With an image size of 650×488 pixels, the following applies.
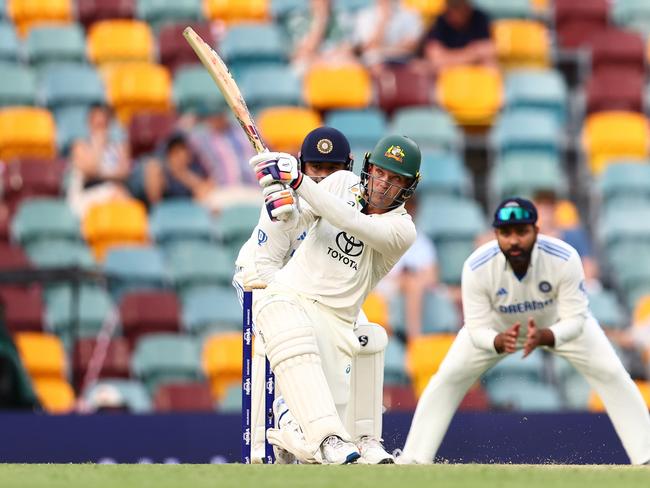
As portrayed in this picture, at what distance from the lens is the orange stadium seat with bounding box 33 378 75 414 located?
10852 millimetres

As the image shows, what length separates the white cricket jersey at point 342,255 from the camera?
256 inches

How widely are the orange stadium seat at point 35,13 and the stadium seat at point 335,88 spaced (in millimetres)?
2306

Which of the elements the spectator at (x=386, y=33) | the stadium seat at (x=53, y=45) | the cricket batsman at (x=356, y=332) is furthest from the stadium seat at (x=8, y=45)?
the cricket batsman at (x=356, y=332)

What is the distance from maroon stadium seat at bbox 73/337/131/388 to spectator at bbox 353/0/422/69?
→ 3.51 metres

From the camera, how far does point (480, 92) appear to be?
1324 cm

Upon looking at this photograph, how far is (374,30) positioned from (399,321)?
2984 mm

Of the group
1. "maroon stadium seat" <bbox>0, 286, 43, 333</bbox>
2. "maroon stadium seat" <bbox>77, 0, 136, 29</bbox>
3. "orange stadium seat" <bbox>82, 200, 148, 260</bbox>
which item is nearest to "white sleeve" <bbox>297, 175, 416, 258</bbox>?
"maroon stadium seat" <bbox>0, 286, 43, 333</bbox>

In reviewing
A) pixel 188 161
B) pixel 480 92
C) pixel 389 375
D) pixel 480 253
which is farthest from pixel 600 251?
pixel 480 253

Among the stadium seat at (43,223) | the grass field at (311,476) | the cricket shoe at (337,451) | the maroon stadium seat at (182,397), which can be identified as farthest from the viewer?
the stadium seat at (43,223)

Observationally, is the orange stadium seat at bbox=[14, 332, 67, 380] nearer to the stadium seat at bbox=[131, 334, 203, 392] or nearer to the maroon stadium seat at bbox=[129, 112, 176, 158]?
the stadium seat at bbox=[131, 334, 203, 392]

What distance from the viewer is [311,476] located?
5.05 meters

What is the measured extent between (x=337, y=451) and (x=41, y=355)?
524cm

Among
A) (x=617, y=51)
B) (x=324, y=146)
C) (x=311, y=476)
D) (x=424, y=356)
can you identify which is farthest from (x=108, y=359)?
(x=311, y=476)

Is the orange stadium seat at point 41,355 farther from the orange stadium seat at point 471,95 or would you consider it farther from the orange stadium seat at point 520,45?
the orange stadium seat at point 520,45
